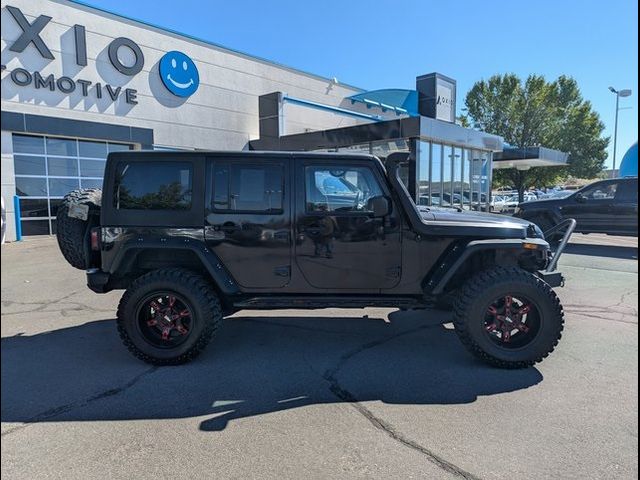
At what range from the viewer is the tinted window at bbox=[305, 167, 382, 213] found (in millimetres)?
4379

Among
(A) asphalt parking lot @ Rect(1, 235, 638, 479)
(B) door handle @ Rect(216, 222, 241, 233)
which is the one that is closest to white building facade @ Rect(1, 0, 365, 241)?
(B) door handle @ Rect(216, 222, 241, 233)

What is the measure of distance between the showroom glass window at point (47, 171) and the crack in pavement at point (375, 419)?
1227 cm

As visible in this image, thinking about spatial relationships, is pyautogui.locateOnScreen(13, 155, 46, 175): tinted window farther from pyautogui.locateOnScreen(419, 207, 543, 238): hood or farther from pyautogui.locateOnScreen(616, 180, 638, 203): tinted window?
pyautogui.locateOnScreen(616, 180, 638, 203): tinted window

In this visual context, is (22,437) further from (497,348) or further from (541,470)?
(497,348)

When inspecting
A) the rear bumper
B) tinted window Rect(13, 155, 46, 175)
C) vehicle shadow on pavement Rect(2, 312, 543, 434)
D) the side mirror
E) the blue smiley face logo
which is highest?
the blue smiley face logo

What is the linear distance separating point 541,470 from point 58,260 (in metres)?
10.2

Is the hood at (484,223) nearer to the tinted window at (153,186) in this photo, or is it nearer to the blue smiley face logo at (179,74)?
the tinted window at (153,186)

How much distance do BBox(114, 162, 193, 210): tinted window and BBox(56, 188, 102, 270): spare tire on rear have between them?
322mm

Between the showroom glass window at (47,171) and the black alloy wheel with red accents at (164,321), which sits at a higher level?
the showroom glass window at (47,171)

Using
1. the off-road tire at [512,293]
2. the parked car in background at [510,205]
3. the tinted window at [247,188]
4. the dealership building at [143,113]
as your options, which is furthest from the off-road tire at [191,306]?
the parked car in background at [510,205]

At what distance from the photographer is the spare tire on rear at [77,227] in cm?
443

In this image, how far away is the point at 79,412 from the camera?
3.36m

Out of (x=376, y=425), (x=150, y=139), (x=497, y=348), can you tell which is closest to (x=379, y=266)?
(x=497, y=348)

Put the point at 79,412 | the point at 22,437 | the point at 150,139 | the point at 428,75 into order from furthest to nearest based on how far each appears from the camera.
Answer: the point at 428,75
the point at 150,139
the point at 79,412
the point at 22,437
